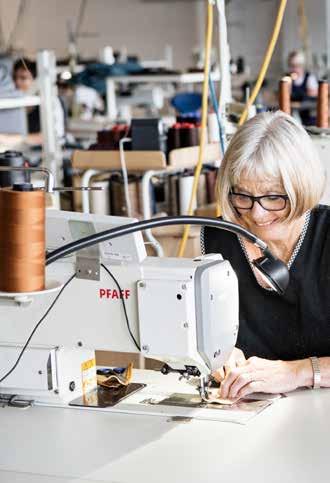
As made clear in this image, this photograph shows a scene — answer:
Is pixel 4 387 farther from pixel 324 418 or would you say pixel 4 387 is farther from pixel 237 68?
pixel 237 68

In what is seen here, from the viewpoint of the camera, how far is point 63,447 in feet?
6.11

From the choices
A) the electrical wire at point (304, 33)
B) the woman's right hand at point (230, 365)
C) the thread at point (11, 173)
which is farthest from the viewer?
the electrical wire at point (304, 33)

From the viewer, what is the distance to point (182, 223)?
1.62 metres

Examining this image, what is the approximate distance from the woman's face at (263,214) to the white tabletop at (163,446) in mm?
418

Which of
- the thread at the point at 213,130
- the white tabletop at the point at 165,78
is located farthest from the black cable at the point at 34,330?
the white tabletop at the point at 165,78

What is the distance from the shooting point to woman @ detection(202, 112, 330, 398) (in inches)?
84.3

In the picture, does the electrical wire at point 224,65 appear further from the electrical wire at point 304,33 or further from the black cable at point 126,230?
the electrical wire at point 304,33

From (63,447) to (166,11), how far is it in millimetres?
13451

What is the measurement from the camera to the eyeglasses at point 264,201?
2.24m

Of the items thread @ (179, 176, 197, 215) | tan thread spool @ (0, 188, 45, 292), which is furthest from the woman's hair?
thread @ (179, 176, 197, 215)

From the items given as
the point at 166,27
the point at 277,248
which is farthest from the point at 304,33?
the point at 277,248

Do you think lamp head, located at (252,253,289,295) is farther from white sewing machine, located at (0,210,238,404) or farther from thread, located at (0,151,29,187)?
thread, located at (0,151,29,187)

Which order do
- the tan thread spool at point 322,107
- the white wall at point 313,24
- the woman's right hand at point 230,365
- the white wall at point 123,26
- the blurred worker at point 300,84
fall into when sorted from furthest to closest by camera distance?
the white wall at point 123,26 → the white wall at point 313,24 → the blurred worker at point 300,84 → the tan thread spool at point 322,107 → the woman's right hand at point 230,365

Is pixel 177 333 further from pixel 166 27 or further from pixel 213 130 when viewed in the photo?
pixel 166 27
